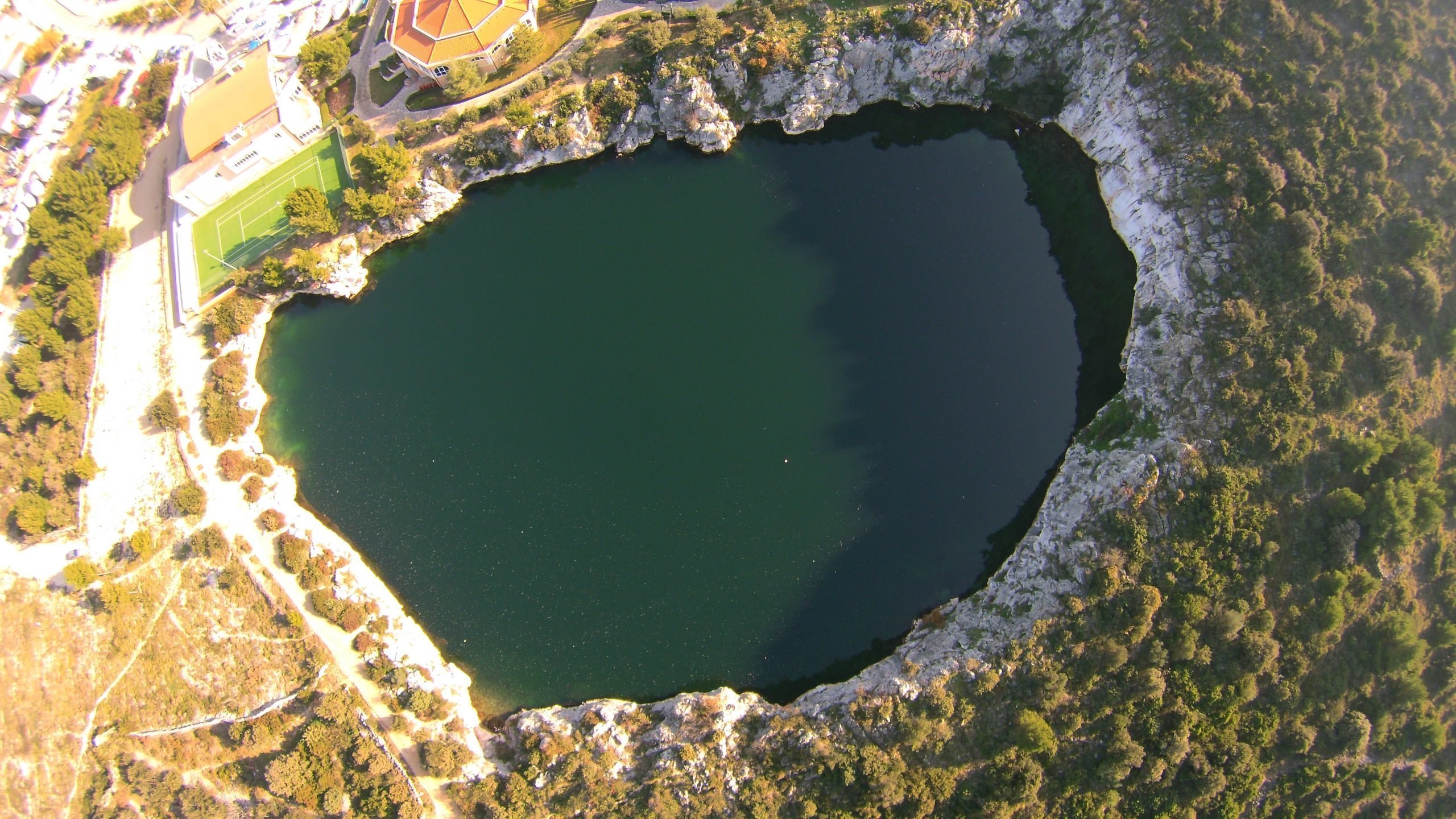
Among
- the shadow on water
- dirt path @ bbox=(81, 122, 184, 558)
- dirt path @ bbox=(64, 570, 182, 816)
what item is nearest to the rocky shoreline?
the shadow on water

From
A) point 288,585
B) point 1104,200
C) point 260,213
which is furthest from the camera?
point 260,213

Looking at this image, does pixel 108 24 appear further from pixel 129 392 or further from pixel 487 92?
pixel 487 92

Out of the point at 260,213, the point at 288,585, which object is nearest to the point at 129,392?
the point at 260,213

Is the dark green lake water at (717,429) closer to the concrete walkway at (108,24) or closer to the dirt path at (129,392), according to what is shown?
the dirt path at (129,392)

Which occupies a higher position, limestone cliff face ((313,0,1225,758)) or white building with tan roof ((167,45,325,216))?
white building with tan roof ((167,45,325,216))

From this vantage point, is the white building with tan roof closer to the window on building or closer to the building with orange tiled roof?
the window on building
